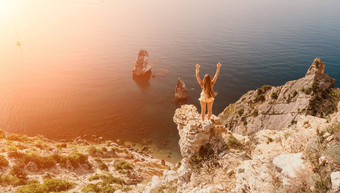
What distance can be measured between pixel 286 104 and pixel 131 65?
78.0m

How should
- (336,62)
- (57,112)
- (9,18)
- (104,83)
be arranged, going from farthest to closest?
(9,18), (336,62), (104,83), (57,112)

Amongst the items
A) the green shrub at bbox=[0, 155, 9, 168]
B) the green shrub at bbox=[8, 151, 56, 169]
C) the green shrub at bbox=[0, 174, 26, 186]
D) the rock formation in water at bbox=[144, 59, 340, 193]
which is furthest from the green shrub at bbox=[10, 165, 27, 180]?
the rock formation in water at bbox=[144, 59, 340, 193]

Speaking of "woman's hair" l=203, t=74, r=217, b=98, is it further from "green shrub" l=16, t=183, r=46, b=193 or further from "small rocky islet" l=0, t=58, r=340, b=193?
"green shrub" l=16, t=183, r=46, b=193

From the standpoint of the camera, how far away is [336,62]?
8338cm

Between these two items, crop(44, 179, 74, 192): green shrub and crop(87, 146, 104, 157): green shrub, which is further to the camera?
crop(87, 146, 104, 157): green shrub

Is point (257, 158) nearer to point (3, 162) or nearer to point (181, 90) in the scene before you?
point (3, 162)

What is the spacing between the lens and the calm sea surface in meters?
54.0

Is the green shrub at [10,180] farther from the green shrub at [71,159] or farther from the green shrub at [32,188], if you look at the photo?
the green shrub at [71,159]

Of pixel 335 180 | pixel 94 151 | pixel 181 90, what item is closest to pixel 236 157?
pixel 335 180

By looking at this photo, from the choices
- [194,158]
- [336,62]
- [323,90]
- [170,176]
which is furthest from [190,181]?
[336,62]

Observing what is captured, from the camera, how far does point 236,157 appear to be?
36.7 feet

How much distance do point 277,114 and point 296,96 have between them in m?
3.79

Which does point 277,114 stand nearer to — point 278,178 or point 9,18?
point 278,178

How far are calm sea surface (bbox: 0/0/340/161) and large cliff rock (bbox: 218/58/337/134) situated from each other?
18.2m
